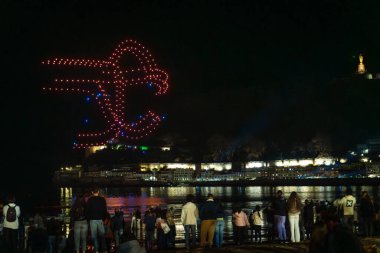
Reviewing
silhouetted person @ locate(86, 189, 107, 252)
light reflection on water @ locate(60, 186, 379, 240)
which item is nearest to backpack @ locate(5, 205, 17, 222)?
silhouetted person @ locate(86, 189, 107, 252)

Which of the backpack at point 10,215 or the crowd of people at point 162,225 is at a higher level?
→ the backpack at point 10,215

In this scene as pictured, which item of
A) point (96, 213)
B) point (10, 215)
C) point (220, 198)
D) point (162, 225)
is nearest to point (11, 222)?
point (10, 215)

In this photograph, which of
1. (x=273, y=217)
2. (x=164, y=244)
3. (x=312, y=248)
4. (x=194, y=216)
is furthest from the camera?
(x=273, y=217)

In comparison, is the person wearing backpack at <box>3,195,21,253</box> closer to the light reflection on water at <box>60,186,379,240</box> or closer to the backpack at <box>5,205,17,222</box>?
the backpack at <box>5,205,17,222</box>

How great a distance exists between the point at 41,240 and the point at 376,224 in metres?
10.1

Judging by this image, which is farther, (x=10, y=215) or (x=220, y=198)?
(x=220, y=198)

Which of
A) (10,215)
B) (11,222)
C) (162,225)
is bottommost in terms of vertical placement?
(162,225)

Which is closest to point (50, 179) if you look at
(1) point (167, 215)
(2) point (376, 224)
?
(1) point (167, 215)

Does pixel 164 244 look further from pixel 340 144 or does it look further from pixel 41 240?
pixel 340 144

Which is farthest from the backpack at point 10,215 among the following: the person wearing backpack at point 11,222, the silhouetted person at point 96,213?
the silhouetted person at point 96,213

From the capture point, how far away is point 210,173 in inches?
7820

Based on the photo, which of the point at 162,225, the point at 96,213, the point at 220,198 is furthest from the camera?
the point at 220,198

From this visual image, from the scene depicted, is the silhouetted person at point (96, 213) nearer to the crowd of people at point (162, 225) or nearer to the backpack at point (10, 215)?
the crowd of people at point (162, 225)

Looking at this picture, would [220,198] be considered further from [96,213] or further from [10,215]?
[96,213]
